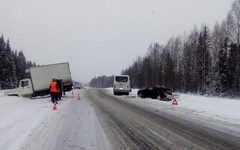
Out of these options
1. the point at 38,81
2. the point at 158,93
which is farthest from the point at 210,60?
the point at 38,81

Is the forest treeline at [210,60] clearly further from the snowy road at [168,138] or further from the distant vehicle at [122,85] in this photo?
the snowy road at [168,138]

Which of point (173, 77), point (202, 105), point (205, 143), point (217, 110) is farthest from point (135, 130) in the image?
point (173, 77)

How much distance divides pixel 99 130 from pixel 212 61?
1639 inches

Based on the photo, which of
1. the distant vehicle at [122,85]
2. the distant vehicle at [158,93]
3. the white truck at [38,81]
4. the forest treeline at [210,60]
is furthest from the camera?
the forest treeline at [210,60]

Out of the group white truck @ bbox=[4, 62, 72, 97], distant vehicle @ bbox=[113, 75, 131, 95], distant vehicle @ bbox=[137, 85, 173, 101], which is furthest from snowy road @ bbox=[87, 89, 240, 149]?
distant vehicle @ bbox=[113, 75, 131, 95]

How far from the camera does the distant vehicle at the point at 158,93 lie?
1925 centimetres

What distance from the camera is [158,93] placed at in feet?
65.6

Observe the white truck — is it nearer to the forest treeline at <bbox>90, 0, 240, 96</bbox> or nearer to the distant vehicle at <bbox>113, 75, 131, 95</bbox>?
the distant vehicle at <bbox>113, 75, 131, 95</bbox>

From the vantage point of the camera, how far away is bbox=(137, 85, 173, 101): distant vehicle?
19250 millimetres

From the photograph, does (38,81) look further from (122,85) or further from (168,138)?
(168,138)

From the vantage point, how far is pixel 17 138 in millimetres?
5312

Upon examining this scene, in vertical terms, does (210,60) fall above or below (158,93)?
above

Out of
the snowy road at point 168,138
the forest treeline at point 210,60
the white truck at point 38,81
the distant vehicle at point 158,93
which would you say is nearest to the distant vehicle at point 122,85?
the distant vehicle at point 158,93

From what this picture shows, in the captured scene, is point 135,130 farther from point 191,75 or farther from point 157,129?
point 191,75
